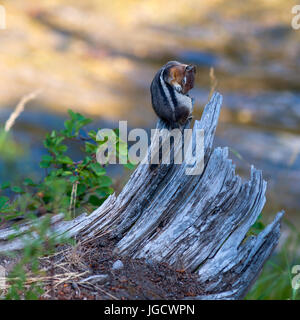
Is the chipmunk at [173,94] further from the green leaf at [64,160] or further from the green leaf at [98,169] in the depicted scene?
the green leaf at [64,160]

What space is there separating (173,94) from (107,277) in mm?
1426

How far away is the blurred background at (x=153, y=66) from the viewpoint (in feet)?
23.5

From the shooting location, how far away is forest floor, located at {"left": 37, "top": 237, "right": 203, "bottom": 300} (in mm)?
2527

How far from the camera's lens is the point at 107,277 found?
8.64 ft

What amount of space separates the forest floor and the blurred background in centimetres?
231

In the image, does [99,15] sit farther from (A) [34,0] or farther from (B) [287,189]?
(B) [287,189]

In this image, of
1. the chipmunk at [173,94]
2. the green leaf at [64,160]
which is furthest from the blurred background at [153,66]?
the chipmunk at [173,94]

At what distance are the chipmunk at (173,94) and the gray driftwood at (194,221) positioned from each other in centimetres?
19

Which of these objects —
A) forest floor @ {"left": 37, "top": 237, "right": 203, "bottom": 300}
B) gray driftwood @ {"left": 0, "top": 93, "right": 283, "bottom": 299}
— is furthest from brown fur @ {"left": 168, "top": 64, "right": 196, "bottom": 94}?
forest floor @ {"left": 37, "top": 237, "right": 203, "bottom": 300}

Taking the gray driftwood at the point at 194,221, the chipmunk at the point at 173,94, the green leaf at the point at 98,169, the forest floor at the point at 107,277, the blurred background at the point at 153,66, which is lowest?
the forest floor at the point at 107,277
